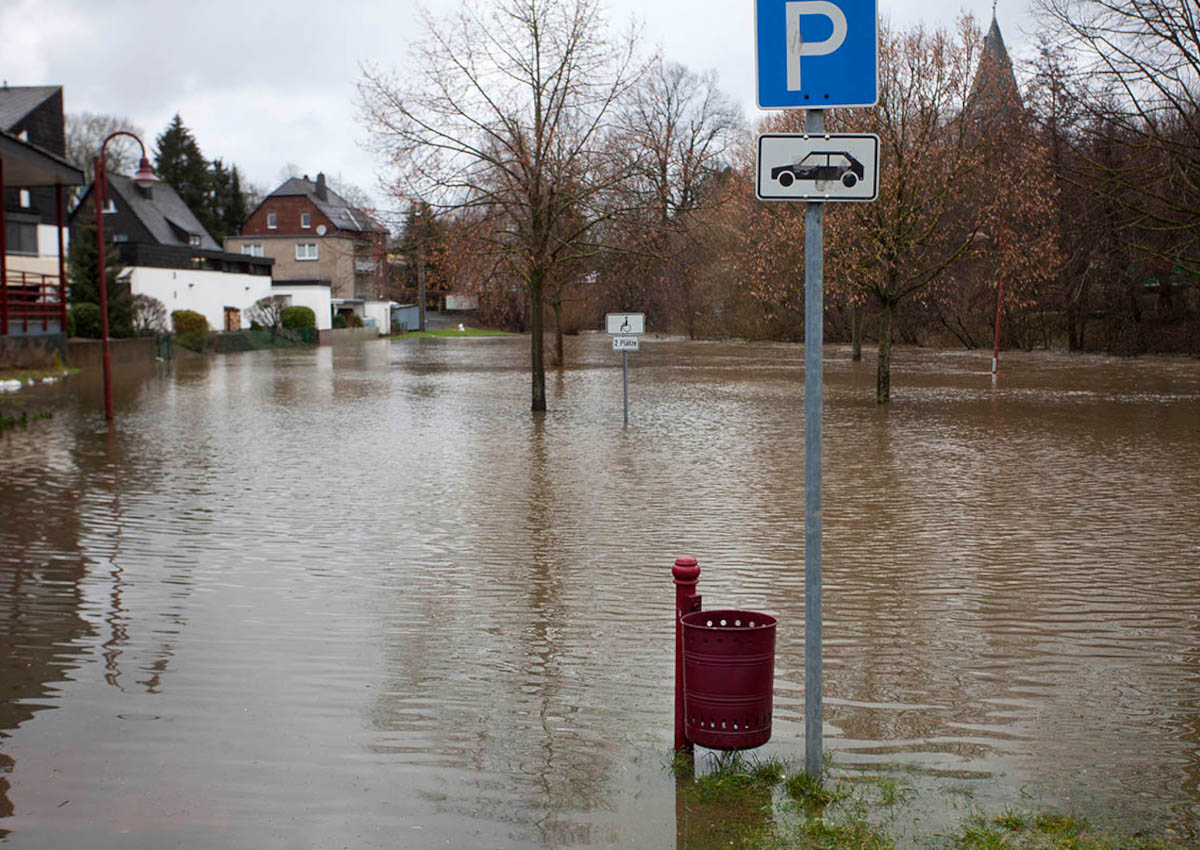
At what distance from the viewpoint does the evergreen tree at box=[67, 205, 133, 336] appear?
149 feet

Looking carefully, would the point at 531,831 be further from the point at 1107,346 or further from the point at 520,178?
the point at 1107,346

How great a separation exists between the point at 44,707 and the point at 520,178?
19.2 m

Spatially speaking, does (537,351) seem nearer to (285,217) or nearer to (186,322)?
(186,322)

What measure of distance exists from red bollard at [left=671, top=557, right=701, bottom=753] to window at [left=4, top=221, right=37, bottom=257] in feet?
145

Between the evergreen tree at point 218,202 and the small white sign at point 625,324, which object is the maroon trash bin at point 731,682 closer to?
the small white sign at point 625,324

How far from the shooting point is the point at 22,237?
44.9 m

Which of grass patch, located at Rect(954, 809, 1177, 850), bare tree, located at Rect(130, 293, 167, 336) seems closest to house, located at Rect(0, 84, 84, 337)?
bare tree, located at Rect(130, 293, 167, 336)

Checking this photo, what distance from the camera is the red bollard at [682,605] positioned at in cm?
503

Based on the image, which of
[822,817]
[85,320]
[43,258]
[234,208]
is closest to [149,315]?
[43,258]

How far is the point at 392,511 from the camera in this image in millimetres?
12281

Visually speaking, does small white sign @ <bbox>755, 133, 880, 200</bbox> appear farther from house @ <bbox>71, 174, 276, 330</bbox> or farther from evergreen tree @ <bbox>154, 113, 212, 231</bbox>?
evergreen tree @ <bbox>154, 113, 212, 231</bbox>

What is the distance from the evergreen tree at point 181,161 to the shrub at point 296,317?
32142 millimetres

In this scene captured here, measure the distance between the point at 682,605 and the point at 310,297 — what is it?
73.3 m

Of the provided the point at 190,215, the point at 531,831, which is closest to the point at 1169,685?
the point at 531,831
